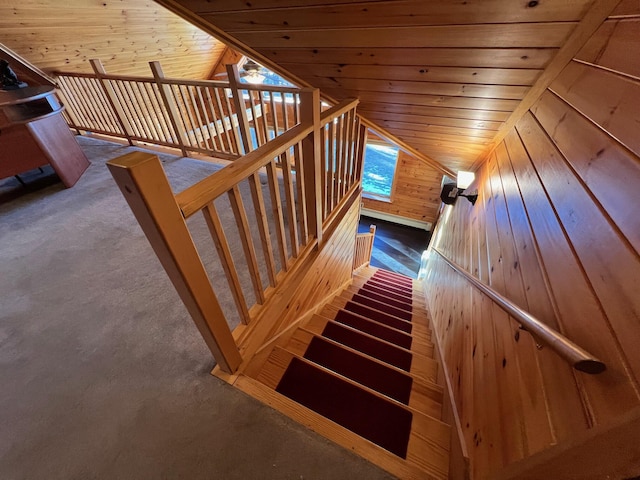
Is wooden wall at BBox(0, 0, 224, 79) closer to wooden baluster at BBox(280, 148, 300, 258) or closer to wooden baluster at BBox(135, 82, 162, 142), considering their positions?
wooden baluster at BBox(135, 82, 162, 142)

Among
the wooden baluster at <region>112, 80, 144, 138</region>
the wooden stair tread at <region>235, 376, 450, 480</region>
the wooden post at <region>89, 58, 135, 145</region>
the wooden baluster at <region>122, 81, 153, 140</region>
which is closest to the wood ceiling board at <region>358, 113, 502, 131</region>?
the wooden stair tread at <region>235, 376, 450, 480</region>

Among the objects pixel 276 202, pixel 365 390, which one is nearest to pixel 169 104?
pixel 276 202

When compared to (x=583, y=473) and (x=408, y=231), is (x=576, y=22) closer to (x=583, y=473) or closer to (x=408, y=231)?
(x=583, y=473)

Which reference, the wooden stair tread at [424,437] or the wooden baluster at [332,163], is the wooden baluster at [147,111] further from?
the wooden stair tread at [424,437]

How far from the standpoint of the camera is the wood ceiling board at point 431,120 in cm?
194

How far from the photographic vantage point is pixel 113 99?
11.2ft

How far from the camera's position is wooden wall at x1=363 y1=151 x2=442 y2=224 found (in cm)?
586

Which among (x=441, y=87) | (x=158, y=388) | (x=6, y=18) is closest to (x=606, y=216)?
(x=441, y=87)

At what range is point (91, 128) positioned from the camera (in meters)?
4.08

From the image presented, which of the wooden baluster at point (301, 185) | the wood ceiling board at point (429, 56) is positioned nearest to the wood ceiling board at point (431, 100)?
the wood ceiling board at point (429, 56)

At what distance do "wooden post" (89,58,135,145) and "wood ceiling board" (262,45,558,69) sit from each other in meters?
2.65

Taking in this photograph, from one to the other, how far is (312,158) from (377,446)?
4.84 ft

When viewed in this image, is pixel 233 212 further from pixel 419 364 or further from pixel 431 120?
pixel 431 120

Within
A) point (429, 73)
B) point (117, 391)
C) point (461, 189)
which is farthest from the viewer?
point (461, 189)
